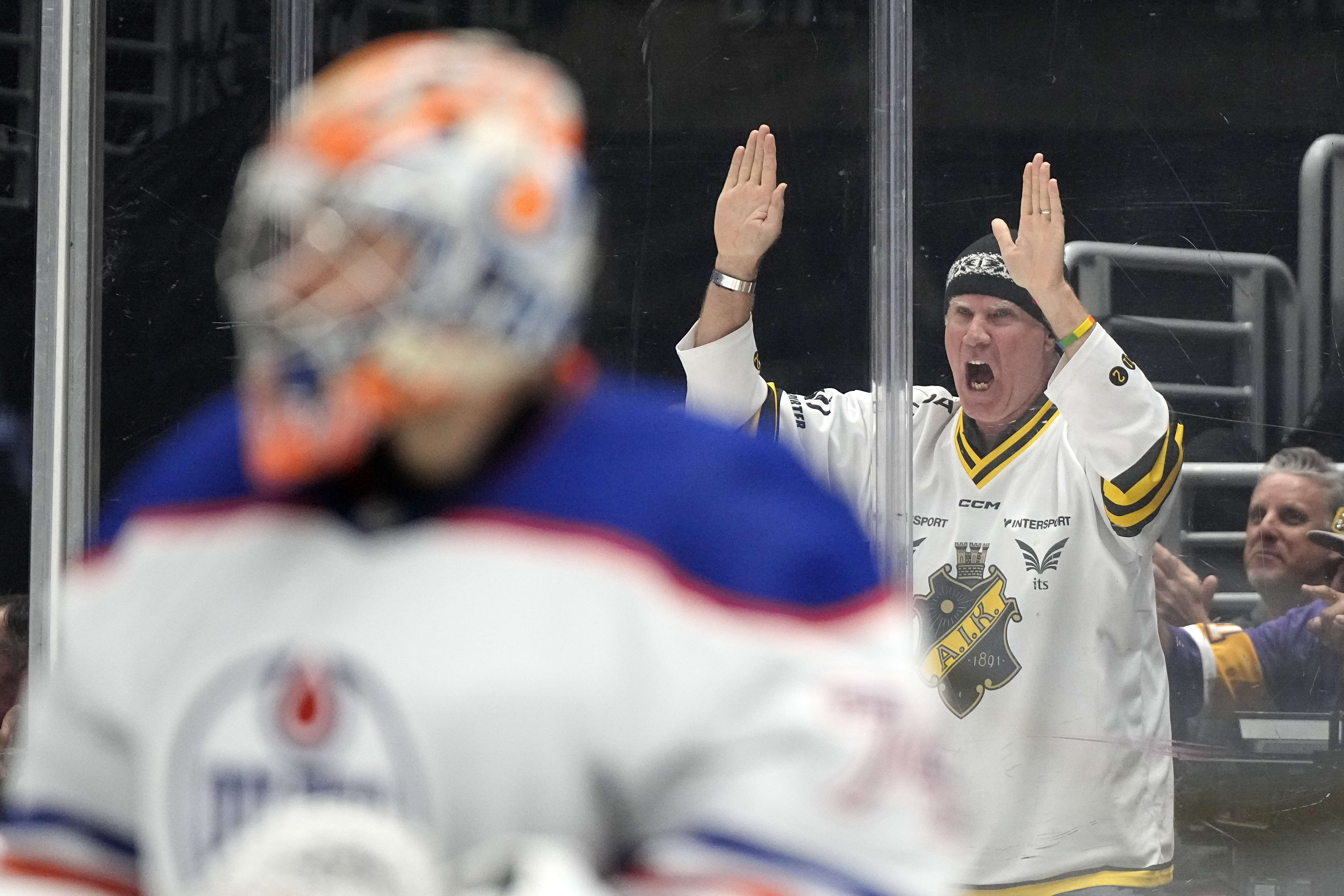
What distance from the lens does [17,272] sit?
10.8ft

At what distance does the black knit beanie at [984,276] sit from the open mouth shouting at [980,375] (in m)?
0.13

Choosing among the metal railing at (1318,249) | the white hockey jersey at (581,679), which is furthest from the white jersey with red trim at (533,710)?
the metal railing at (1318,249)

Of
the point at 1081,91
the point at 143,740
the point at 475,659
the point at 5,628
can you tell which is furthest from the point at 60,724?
the point at 1081,91

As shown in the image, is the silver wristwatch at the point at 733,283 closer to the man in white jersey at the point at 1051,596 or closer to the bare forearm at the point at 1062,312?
the man in white jersey at the point at 1051,596

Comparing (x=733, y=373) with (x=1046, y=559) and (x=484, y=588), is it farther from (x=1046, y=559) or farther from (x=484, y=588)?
(x=484, y=588)

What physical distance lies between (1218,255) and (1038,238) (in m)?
0.34

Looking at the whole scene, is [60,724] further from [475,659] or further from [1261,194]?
[1261,194]

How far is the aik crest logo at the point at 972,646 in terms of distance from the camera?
3.29 meters

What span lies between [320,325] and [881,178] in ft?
8.19

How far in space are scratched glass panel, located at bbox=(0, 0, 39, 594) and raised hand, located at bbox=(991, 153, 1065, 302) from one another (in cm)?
185

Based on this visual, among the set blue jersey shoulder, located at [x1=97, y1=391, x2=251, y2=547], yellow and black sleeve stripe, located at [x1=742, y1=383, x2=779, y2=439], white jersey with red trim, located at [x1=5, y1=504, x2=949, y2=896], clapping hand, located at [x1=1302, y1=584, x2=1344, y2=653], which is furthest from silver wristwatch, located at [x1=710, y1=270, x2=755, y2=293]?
white jersey with red trim, located at [x1=5, y1=504, x2=949, y2=896]

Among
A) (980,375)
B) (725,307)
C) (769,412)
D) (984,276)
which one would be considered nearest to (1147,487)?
(980,375)

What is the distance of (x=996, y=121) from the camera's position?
3316 millimetres

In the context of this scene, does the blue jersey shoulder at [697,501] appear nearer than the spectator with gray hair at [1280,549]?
Yes
